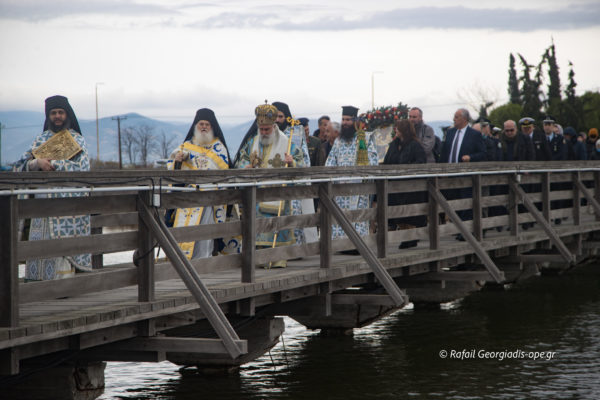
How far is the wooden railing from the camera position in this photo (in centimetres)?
691

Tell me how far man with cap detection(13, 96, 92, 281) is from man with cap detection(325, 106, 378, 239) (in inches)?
173

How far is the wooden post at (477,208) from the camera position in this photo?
1366cm

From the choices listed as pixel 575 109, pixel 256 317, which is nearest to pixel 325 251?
pixel 256 317

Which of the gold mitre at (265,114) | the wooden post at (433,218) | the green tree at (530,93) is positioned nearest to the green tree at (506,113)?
the green tree at (530,93)

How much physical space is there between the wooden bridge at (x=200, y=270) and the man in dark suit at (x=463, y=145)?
0.64 meters

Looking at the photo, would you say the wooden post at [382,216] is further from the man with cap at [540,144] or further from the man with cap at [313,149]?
the man with cap at [540,144]

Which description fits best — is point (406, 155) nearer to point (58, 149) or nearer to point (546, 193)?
point (546, 193)

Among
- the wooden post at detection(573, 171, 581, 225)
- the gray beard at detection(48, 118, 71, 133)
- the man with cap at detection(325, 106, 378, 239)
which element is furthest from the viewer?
the wooden post at detection(573, 171, 581, 225)

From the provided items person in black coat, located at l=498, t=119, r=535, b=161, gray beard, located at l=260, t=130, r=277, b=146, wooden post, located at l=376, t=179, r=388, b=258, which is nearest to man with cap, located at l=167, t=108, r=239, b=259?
gray beard, located at l=260, t=130, r=277, b=146

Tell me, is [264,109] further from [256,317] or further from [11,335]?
[11,335]

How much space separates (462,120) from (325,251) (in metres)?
4.99

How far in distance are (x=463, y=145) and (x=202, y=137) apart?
4.57 metres

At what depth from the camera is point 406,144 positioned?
13461 millimetres

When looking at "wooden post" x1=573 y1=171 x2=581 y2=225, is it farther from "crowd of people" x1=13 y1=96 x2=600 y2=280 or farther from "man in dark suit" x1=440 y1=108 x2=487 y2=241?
"man in dark suit" x1=440 y1=108 x2=487 y2=241
